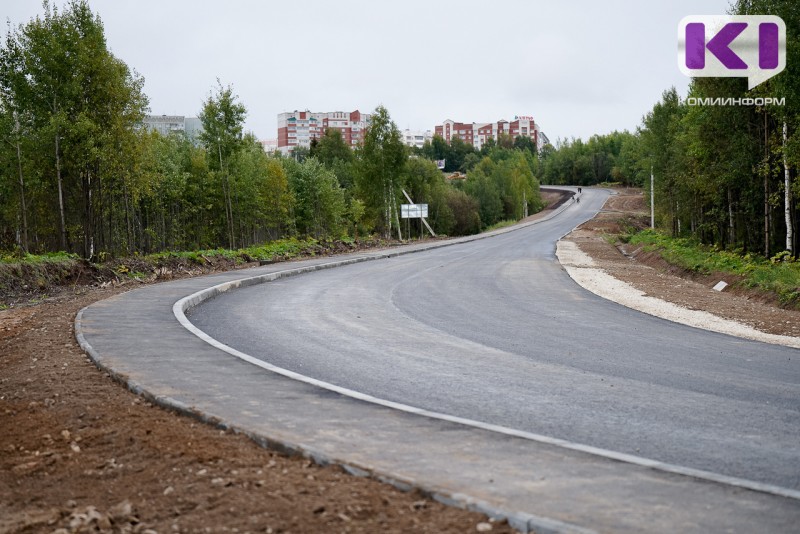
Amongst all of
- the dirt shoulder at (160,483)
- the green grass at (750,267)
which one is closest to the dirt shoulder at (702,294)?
the green grass at (750,267)

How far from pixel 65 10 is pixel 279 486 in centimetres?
3254

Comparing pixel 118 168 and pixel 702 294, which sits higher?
pixel 118 168

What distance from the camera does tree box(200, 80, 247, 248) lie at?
138 feet

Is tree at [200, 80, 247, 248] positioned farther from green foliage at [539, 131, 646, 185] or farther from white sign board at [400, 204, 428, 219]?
green foliage at [539, 131, 646, 185]

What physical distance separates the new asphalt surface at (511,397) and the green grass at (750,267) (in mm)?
5126

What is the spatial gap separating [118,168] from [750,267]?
83.9ft

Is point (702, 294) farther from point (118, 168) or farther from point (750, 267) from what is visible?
point (118, 168)

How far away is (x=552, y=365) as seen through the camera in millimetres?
9203

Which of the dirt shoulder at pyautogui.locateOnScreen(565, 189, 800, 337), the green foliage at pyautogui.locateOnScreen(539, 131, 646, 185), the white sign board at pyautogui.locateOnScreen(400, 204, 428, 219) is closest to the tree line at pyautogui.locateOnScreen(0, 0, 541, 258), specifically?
the white sign board at pyautogui.locateOnScreen(400, 204, 428, 219)

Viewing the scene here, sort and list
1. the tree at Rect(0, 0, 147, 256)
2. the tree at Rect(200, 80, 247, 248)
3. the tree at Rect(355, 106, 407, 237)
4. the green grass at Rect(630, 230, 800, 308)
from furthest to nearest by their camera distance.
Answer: the tree at Rect(355, 106, 407, 237)
the tree at Rect(200, 80, 247, 248)
the tree at Rect(0, 0, 147, 256)
the green grass at Rect(630, 230, 800, 308)

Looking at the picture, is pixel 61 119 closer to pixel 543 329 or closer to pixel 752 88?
pixel 543 329

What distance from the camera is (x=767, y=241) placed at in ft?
91.1

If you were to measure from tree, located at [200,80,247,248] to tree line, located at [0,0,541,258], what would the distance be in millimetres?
62

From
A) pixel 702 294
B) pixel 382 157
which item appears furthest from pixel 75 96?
pixel 382 157
